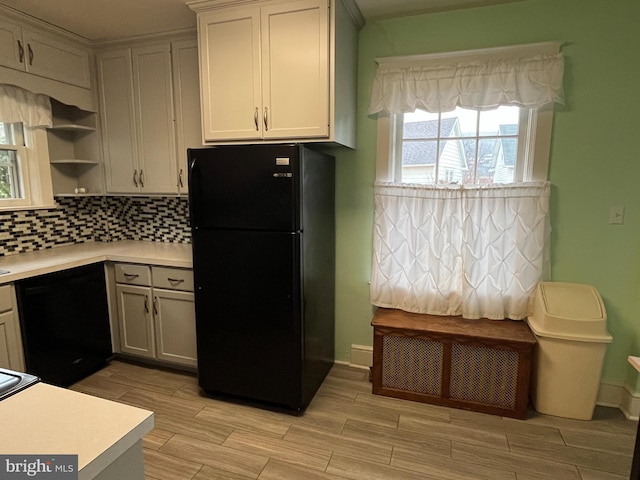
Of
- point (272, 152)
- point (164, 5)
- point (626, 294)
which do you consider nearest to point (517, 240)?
point (626, 294)

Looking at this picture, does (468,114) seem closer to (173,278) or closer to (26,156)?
(173,278)

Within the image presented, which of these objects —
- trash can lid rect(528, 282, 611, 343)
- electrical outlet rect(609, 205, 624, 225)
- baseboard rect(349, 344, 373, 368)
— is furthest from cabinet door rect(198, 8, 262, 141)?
electrical outlet rect(609, 205, 624, 225)

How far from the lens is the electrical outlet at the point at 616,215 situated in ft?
7.24

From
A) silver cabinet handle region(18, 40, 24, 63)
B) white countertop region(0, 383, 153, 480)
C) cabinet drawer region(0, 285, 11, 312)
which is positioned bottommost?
cabinet drawer region(0, 285, 11, 312)

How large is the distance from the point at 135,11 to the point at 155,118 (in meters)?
0.70

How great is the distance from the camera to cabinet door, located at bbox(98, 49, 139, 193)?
9.23 ft

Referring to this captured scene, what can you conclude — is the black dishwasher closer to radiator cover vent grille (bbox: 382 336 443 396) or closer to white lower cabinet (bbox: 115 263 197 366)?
white lower cabinet (bbox: 115 263 197 366)

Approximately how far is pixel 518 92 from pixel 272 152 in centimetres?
152

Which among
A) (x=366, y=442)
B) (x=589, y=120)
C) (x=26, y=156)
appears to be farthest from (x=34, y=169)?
(x=589, y=120)

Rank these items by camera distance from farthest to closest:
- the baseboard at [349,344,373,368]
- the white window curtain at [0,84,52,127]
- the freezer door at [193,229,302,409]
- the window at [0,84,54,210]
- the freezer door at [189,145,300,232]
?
1. the baseboard at [349,344,373,368]
2. the window at [0,84,54,210]
3. the white window curtain at [0,84,52,127]
4. the freezer door at [193,229,302,409]
5. the freezer door at [189,145,300,232]

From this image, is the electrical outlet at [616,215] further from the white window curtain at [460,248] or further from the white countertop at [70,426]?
the white countertop at [70,426]

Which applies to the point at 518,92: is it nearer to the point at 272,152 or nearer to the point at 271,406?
the point at 272,152

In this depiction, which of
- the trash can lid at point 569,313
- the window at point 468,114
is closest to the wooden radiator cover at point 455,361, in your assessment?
the trash can lid at point 569,313

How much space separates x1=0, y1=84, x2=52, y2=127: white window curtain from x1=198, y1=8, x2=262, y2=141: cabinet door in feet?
4.29
